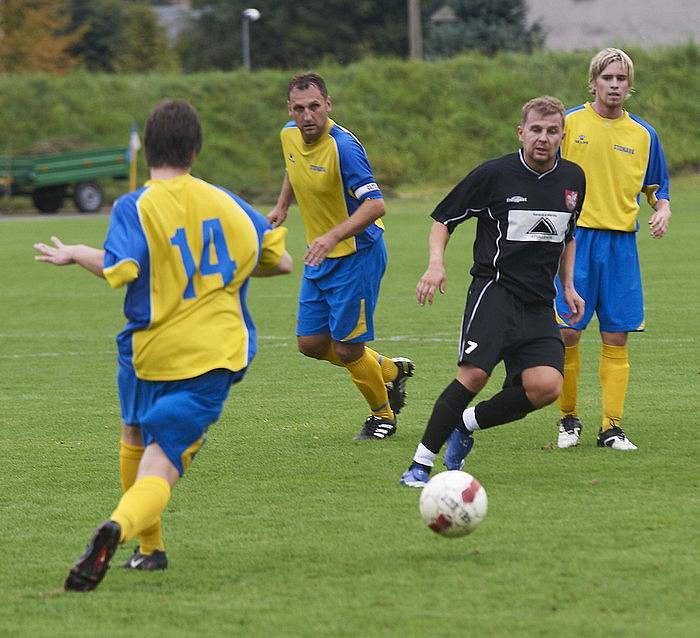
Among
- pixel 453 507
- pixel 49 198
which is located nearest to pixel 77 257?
pixel 453 507

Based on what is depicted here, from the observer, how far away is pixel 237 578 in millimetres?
5047

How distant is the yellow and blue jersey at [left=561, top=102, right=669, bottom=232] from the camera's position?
300 inches

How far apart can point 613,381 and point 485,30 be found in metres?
43.9

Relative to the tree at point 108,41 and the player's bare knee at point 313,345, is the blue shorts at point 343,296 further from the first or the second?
the tree at point 108,41

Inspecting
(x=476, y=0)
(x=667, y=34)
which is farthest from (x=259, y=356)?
(x=667, y=34)

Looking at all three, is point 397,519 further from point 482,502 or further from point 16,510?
point 16,510

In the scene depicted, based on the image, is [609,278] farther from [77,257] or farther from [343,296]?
[77,257]

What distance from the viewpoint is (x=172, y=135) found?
4.84 meters

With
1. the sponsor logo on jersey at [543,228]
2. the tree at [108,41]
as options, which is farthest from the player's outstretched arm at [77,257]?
the tree at [108,41]

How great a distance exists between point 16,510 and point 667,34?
2019 inches

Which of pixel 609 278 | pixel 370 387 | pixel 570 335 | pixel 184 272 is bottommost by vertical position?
pixel 370 387

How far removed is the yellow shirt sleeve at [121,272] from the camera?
4.68m

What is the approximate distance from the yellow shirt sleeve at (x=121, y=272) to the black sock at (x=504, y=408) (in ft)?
7.67

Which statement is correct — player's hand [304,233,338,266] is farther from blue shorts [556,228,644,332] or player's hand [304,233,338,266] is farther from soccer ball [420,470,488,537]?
soccer ball [420,470,488,537]
